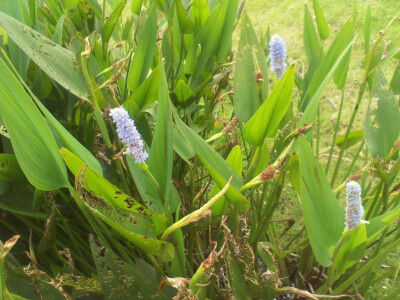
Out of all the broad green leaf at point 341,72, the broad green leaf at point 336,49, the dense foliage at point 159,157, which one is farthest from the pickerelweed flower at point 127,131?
the broad green leaf at point 341,72

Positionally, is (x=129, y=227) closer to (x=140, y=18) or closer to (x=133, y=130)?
(x=133, y=130)

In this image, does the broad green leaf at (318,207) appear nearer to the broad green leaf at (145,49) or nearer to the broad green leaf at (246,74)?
the broad green leaf at (246,74)

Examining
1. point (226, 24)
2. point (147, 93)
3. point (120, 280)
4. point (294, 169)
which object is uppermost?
point (226, 24)

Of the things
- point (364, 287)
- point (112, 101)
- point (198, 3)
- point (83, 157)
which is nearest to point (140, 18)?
point (198, 3)

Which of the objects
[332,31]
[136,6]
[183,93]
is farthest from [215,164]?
[332,31]

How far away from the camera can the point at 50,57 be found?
54 cm

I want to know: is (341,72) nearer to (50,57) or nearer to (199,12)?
(199,12)

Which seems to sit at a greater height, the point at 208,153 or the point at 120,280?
the point at 208,153

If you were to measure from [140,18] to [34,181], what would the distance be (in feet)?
1.40

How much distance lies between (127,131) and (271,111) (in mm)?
185

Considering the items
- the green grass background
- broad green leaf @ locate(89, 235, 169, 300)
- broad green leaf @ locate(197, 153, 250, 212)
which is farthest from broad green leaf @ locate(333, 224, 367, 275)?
the green grass background

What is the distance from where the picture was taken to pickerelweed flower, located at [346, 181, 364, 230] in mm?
433

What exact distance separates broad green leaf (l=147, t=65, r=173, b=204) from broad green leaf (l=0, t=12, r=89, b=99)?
129 mm

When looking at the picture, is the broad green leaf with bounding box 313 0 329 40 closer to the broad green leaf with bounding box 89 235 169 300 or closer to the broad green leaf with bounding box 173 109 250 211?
the broad green leaf with bounding box 173 109 250 211
